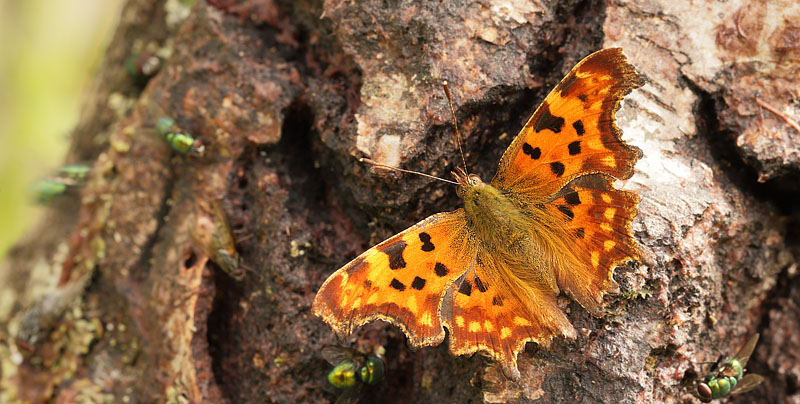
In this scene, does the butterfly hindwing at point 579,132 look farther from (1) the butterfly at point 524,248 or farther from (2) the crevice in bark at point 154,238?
(2) the crevice in bark at point 154,238

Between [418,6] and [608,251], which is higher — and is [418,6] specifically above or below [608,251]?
above

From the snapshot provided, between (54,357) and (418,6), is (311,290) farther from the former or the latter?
(54,357)

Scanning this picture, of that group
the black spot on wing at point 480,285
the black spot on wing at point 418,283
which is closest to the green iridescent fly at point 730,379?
the black spot on wing at point 480,285

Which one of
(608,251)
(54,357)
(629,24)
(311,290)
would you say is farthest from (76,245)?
(629,24)

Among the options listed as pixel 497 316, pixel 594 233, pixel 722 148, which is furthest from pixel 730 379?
pixel 497 316

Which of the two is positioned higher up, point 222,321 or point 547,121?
point 547,121

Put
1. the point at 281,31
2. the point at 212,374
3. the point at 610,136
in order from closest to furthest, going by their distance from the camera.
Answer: the point at 610,136, the point at 212,374, the point at 281,31

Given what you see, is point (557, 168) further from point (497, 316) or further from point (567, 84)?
point (497, 316)

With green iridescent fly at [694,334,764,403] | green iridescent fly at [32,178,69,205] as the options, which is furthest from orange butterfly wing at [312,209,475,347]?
green iridescent fly at [32,178,69,205]
